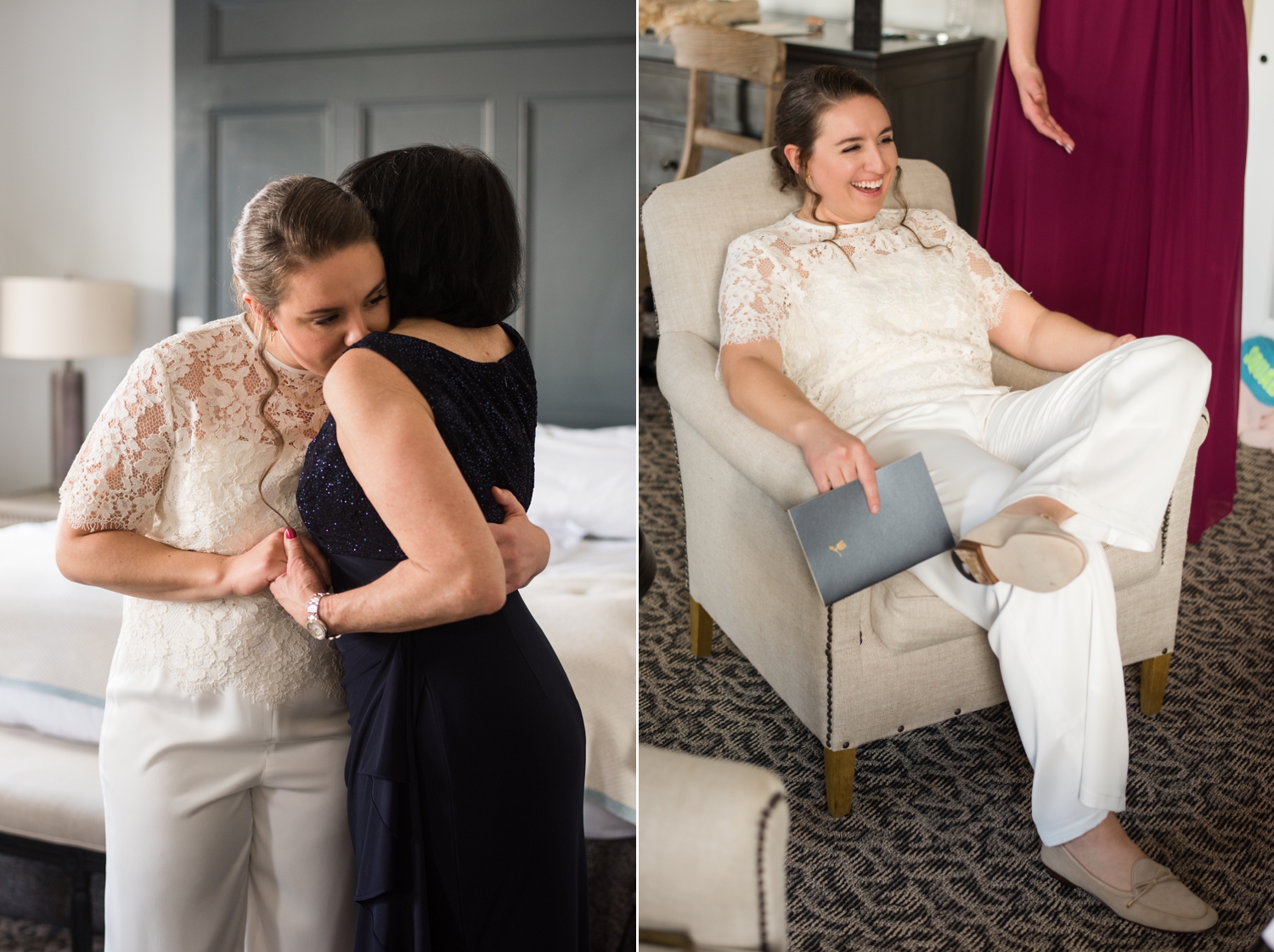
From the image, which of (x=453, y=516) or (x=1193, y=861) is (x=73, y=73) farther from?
(x=1193, y=861)

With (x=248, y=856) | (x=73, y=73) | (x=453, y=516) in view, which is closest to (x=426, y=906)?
(x=248, y=856)

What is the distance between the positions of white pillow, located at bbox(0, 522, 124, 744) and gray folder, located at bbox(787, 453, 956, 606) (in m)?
0.59

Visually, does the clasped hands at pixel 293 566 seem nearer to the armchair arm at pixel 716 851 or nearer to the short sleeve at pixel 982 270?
the armchair arm at pixel 716 851

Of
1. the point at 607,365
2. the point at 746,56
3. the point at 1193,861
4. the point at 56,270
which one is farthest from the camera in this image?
the point at 607,365

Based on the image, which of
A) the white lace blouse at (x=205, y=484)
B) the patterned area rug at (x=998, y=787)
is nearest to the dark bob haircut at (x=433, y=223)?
the white lace blouse at (x=205, y=484)

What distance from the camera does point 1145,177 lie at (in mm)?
619

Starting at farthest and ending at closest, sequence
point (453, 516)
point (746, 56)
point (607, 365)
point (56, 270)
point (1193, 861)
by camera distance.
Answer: point (607, 365) → point (746, 56) → point (56, 270) → point (1193, 861) → point (453, 516)

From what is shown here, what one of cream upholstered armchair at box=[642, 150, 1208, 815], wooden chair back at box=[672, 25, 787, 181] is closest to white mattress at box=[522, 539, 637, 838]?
cream upholstered armchair at box=[642, 150, 1208, 815]

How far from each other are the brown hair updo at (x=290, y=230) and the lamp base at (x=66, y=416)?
0.87 ft

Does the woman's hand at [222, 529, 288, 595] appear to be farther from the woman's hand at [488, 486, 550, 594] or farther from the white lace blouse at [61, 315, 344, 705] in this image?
the woman's hand at [488, 486, 550, 594]

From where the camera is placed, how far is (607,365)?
130 cm

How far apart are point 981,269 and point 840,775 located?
442 mm

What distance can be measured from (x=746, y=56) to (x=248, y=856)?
0.96m

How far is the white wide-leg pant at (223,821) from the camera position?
596 millimetres
